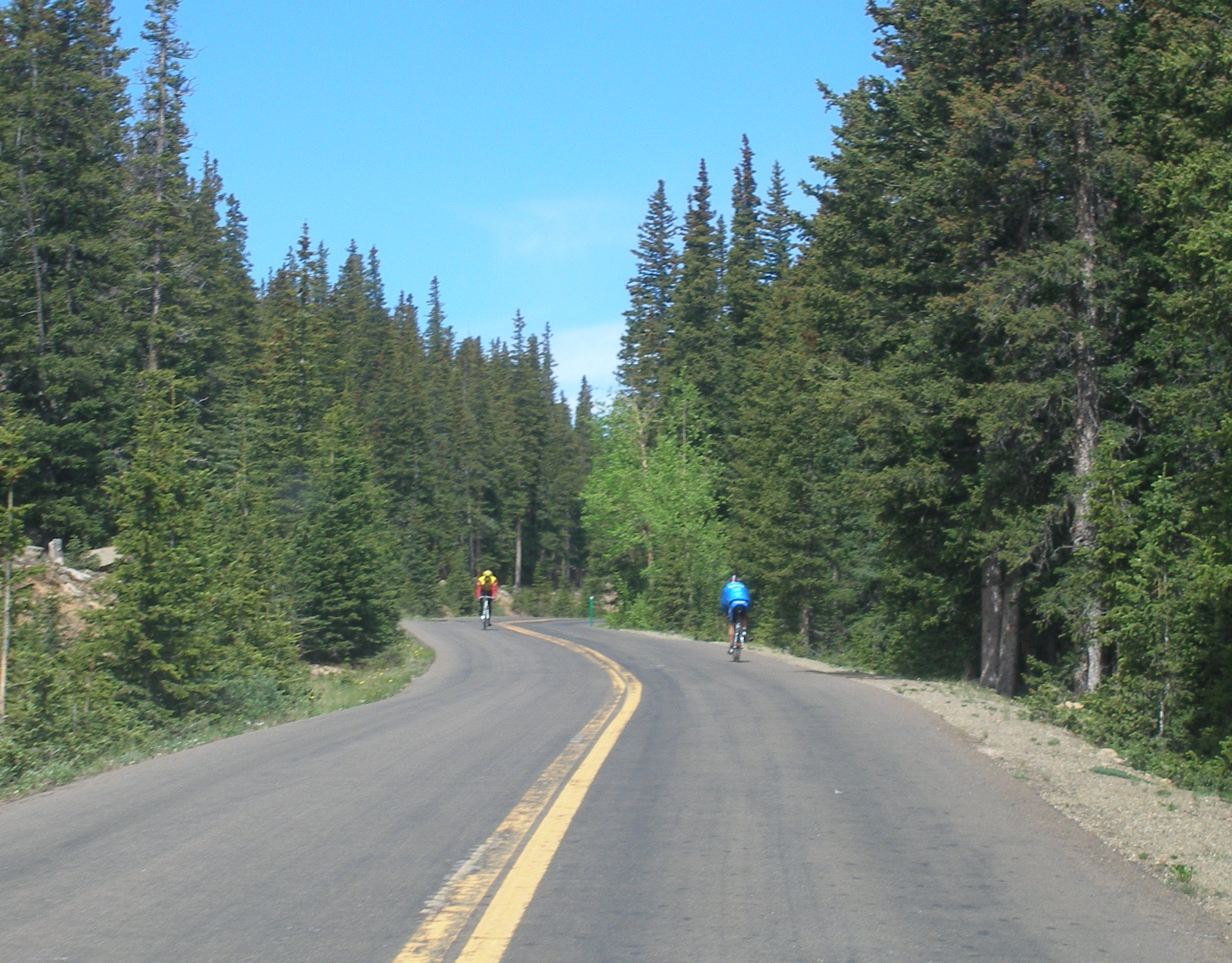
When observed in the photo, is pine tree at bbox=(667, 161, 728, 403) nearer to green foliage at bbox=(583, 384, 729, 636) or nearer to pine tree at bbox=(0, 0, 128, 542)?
green foliage at bbox=(583, 384, 729, 636)

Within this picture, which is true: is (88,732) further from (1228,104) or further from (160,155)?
(160,155)

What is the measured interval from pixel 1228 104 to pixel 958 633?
15518 millimetres

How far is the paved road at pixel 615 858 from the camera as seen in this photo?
519 cm

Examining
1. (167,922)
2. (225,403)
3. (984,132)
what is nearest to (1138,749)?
(984,132)

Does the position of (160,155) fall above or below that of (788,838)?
above

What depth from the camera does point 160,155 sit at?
37656mm

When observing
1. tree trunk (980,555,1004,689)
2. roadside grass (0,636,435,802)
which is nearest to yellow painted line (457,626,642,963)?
roadside grass (0,636,435,802)

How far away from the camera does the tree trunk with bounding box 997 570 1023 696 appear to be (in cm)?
2208

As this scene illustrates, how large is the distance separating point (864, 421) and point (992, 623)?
5.49m

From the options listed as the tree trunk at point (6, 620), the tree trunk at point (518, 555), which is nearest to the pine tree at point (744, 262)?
the tree trunk at point (518, 555)

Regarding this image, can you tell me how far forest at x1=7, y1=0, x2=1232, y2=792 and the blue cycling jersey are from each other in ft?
11.7

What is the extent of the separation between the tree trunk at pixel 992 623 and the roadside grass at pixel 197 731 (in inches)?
499

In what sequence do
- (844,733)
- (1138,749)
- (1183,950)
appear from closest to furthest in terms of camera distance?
(1183,950) < (844,733) < (1138,749)

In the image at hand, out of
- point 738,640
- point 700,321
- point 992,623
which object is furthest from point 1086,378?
point 700,321
